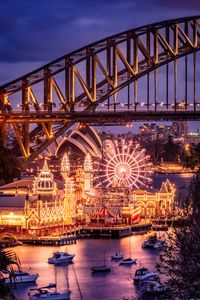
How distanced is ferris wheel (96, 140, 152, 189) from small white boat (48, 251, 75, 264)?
16.7m

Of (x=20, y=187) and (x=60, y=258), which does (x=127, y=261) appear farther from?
Result: (x=20, y=187)

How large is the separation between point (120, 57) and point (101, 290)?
3379 centimetres

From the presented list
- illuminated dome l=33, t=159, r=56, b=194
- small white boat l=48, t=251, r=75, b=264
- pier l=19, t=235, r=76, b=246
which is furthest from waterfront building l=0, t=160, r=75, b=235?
small white boat l=48, t=251, r=75, b=264

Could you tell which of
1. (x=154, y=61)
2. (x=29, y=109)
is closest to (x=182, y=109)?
(x=154, y=61)

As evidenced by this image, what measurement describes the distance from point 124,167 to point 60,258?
1786 centimetres

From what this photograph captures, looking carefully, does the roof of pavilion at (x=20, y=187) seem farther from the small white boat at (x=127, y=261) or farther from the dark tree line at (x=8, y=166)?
the small white boat at (x=127, y=261)

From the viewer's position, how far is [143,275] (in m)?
37.9

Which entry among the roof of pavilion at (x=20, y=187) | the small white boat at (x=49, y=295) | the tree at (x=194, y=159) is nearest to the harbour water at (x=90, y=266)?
the small white boat at (x=49, y=295)

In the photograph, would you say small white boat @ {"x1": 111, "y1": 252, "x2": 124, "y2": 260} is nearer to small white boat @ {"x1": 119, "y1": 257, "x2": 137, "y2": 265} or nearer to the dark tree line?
small white boat @ {"x1": 119, "y1": 257, "x2": 137, "y2": 265}

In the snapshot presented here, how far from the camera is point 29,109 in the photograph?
2625 inches

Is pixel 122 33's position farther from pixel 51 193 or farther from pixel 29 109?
pixel 51 193

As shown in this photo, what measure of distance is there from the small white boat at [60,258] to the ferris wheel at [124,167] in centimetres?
1672

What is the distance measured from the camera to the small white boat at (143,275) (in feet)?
122

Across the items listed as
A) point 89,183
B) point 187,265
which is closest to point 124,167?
point 89,183
